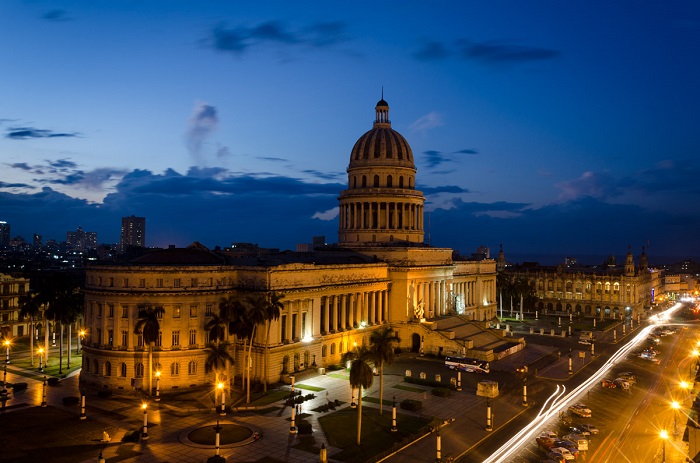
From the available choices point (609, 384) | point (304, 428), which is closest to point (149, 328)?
point (304, 428)

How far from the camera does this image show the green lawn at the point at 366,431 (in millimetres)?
49219

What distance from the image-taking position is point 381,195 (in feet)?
374

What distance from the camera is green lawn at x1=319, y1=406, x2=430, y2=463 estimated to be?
49.2m

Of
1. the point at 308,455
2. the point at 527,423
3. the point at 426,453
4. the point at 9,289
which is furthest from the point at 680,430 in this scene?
the point at 9,289

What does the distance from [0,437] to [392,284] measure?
6537 centimetres

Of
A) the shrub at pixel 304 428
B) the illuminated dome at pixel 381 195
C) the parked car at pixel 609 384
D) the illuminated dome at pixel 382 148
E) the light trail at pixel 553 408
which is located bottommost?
the light trail at pixel 553 408

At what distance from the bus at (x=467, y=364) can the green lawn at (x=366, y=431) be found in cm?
2528

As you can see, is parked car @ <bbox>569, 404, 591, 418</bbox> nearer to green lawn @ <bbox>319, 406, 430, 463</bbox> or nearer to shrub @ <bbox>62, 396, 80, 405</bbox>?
green lawn @ <bbox>319, 406, 430, 463</bbox>

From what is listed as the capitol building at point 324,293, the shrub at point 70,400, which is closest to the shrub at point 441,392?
the capitol building at point 324,293

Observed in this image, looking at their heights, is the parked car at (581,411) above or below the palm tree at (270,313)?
below

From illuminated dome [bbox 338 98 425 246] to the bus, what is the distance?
33.9m

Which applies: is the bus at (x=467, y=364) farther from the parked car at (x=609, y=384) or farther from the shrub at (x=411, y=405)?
the shrub at (x=411, y=405)

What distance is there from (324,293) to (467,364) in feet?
78.1

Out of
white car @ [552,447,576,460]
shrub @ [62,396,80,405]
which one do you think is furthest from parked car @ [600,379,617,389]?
shrub @ [62,396,80,405]
